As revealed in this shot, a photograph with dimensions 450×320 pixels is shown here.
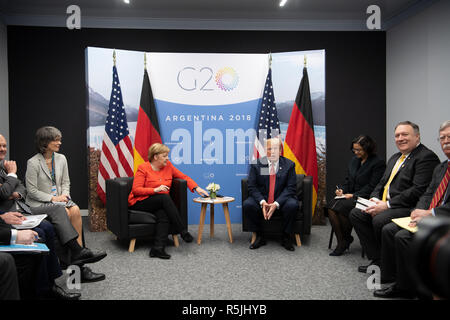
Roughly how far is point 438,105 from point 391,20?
1789mm

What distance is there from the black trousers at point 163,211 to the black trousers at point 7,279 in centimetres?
184

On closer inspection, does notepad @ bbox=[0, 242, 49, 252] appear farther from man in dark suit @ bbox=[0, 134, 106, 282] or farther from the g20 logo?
the g20 logo

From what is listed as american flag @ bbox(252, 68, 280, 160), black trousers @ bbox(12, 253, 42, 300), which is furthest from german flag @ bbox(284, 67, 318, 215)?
black trousers @ bbox(12, 253, 42, 300)

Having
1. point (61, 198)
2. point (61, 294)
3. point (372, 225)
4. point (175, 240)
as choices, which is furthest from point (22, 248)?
point (372, 225)

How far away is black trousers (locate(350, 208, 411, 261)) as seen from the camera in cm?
287

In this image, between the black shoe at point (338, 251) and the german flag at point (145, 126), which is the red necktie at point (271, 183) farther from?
the german flag at point (145, 126)

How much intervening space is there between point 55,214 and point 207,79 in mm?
2967

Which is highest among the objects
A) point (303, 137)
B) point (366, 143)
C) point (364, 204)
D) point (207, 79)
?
point (207, 79)

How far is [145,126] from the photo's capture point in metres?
4.77

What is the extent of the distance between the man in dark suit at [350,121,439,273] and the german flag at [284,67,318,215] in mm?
1528

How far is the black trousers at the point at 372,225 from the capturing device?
2867mm

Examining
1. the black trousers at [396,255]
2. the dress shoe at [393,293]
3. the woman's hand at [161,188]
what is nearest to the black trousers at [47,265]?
the woman's hand at [161,188]

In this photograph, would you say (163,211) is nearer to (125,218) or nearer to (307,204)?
(125,218)

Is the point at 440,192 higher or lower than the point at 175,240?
higher
